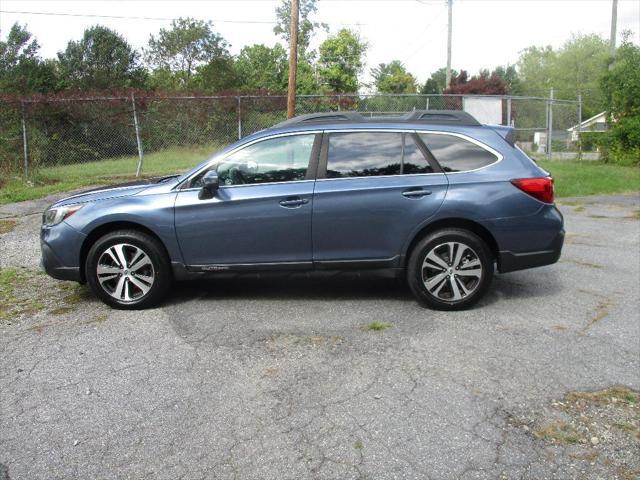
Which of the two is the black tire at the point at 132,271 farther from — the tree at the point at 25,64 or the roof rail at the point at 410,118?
the tree at the point at 25,64

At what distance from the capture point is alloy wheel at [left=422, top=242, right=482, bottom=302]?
17.5 ft

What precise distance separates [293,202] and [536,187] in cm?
217

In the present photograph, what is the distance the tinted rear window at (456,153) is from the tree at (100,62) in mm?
41331

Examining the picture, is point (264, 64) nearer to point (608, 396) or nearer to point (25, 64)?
point (25, 64)

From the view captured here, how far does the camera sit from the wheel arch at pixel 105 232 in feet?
17.9

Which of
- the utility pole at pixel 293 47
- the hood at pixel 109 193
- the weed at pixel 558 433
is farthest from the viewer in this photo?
the utility pole at pixel 293 47

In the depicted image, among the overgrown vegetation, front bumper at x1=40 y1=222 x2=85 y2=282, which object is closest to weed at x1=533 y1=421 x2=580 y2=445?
front bumper at x1=40 y1=222 x2=85 y2=282

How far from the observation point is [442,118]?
5.83 meters

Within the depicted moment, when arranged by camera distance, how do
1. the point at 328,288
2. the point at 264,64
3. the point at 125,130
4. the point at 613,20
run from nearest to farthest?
the point at 328,288, the point at 125,130, the point at 613,20, the point at 264,64

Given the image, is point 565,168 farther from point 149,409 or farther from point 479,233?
point 149,409

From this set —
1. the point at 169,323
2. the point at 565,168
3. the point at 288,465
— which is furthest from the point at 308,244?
the point at 565,168

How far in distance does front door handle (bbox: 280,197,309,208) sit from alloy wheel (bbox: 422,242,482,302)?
1200 mm

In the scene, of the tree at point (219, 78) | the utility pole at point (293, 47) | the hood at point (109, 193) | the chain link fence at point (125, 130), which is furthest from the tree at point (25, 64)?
the hood at point (109, 193)

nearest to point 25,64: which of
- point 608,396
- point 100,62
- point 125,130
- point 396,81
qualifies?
point 100,62
